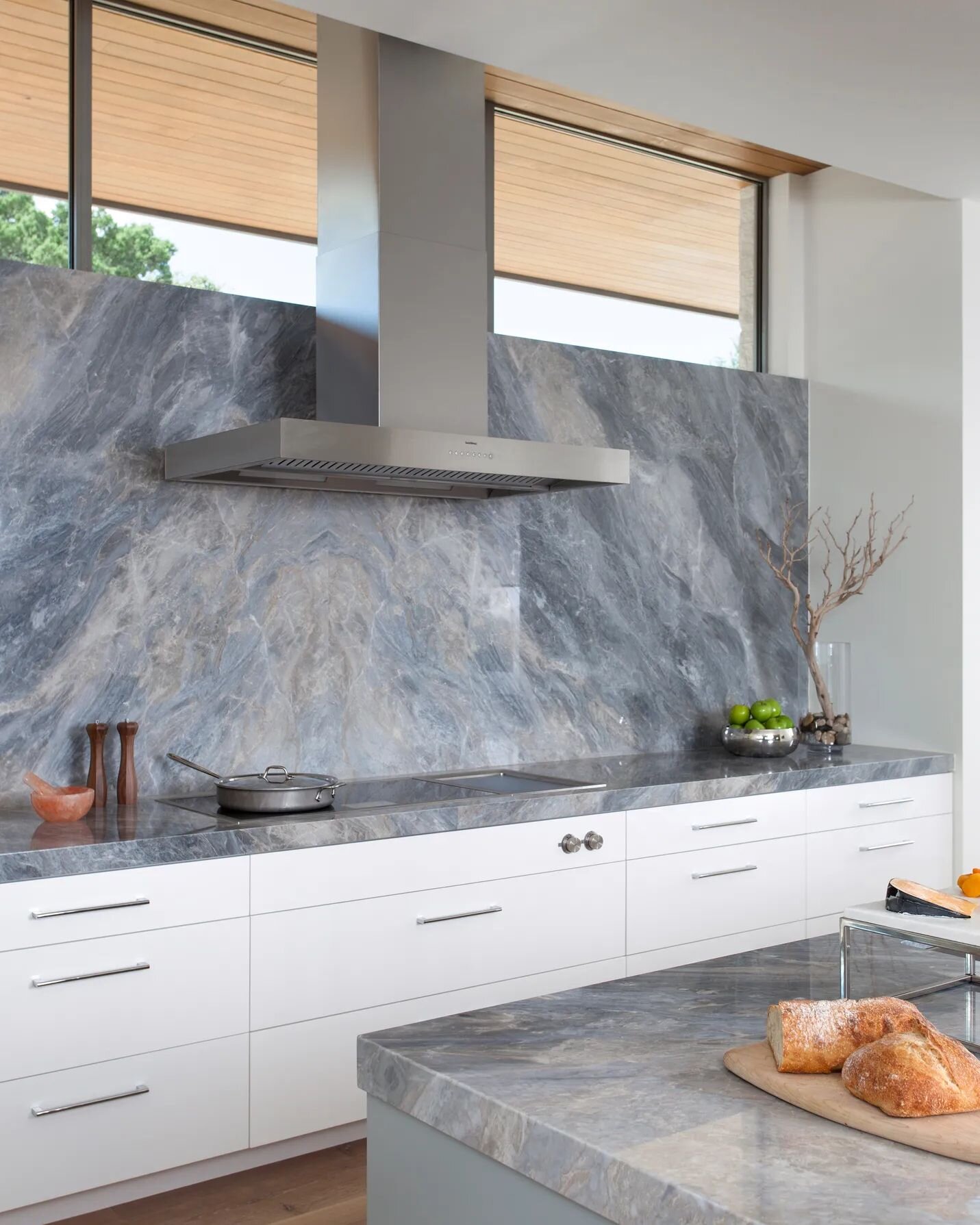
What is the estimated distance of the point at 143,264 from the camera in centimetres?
322

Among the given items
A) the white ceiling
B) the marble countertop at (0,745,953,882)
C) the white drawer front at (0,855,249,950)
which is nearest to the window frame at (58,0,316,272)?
the white ceiling

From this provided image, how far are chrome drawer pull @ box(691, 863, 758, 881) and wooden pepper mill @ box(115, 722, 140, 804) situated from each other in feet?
4.98

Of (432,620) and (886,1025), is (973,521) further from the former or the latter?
(886,1025)

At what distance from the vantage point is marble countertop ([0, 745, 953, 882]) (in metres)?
2.42

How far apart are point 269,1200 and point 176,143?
2.59 metres

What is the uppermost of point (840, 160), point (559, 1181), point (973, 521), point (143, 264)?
point (840, 160)

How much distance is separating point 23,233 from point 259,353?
0.64 m

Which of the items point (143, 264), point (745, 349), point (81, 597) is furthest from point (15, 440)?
point (745, 349)

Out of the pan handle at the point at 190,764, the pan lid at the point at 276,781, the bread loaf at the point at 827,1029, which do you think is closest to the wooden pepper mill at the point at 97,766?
the pan handle at the point at 190,764

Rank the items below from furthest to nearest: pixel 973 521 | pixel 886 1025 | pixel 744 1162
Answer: pixel 973 521 < pixel 886 1025 < pixel 744 1162

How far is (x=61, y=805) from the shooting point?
8.66 feet

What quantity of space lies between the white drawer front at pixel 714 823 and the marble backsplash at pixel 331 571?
0.61m

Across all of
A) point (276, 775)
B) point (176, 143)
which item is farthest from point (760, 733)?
point (176, 143)

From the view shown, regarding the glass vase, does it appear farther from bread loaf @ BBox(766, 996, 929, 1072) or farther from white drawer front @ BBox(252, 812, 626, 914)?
bread loaf @ BBox(766, 996, 929, 1072)
